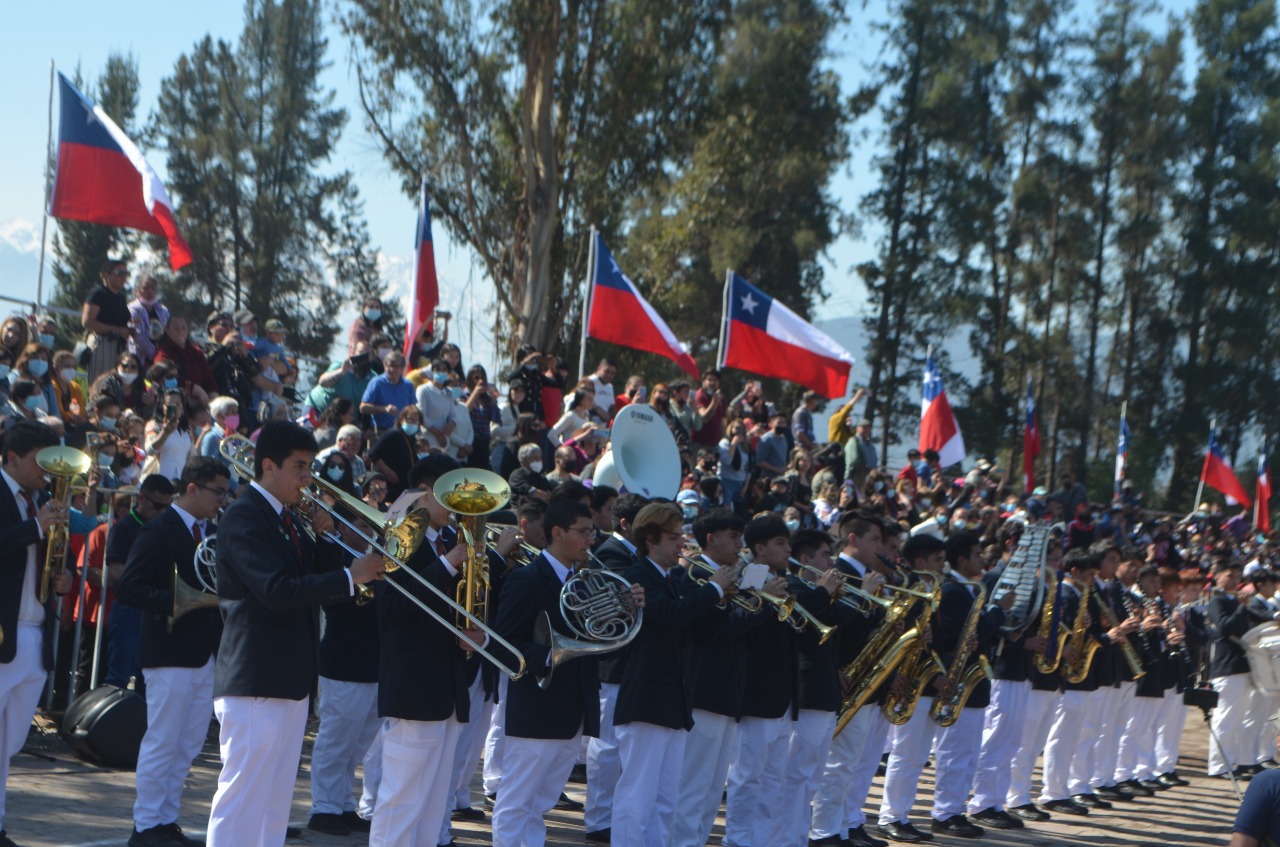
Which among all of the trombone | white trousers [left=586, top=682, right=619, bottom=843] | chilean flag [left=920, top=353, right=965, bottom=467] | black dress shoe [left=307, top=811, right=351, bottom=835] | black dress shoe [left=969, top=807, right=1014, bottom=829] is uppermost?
chilean flag [left=920, top=353, right=965, bottom=467]

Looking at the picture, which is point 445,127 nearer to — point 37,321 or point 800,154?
point 800,154

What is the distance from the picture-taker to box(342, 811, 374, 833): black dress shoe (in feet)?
27.0

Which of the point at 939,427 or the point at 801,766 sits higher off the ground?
the point at 939,427

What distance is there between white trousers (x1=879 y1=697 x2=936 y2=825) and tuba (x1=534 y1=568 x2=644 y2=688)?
11.5 ft

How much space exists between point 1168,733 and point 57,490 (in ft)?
37.3

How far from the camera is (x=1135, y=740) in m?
13.9

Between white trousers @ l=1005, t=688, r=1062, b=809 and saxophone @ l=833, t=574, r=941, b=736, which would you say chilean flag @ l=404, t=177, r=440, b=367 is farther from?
saxophone @ l=833, t=574, r=941, b=736

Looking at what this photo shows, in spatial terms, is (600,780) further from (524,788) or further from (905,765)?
(905,765)

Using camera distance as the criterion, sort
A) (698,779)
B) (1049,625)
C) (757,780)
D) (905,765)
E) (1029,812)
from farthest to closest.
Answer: (1029,812) < (1049,625) < (905,765) < (757,780) < (698,779)

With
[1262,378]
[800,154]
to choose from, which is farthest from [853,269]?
[1262,378]

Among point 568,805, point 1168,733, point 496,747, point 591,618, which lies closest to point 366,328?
point 568,805

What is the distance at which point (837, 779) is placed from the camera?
948cm

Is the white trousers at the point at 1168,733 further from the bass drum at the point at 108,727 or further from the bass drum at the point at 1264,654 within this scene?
the bass drum at the point at 108,727

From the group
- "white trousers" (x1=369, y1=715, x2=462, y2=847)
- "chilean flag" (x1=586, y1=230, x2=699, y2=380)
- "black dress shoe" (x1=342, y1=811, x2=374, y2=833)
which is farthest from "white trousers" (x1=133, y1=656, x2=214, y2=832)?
"chilean flag" (x1=586, y1=230, x2=699, y2=380)
